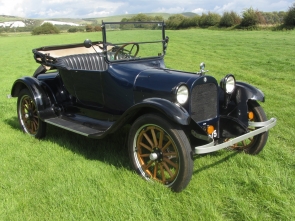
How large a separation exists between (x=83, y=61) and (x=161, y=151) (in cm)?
249

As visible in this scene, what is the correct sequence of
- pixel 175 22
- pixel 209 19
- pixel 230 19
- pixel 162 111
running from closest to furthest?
pixel 162 111 < pixel 230 19 < pixel 209 19 < pixel 175 22

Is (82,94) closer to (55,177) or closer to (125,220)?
(55,177)

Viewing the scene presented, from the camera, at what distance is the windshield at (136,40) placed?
4.52m

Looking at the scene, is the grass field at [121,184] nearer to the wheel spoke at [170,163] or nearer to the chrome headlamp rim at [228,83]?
the wheel spoke at [170,163]

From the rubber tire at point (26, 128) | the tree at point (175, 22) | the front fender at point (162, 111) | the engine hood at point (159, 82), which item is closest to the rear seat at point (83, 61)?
the rubber tire at point (26, 128)

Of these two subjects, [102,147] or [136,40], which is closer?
[102,147]

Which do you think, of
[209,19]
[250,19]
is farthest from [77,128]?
[209,19]

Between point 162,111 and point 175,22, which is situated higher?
point 175,22

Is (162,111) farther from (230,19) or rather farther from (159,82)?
(230,19)

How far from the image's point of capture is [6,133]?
5.39m

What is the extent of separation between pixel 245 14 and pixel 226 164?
38.5 metres

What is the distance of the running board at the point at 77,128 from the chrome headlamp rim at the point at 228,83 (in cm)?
163

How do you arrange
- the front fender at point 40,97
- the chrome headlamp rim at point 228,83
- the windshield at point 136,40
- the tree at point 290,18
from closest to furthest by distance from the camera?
the chrome headlamp rim at point 228,83
the windshield at point 136,40
the front fender at point 40,97
the tree at point 290,18

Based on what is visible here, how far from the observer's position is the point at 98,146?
4645 millimetres
